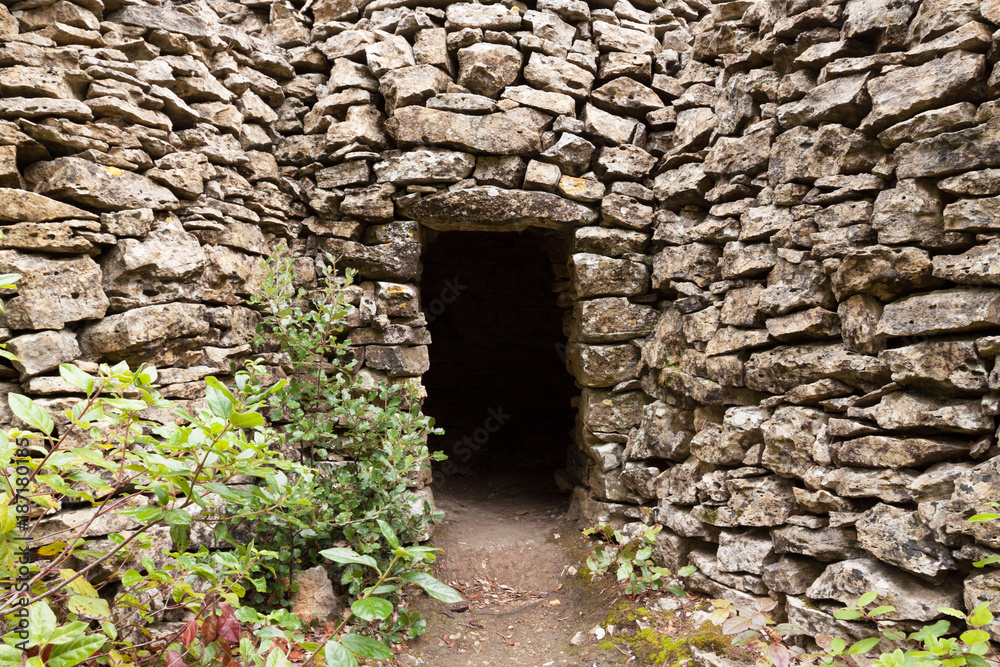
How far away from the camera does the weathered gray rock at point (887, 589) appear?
2197 millimetres

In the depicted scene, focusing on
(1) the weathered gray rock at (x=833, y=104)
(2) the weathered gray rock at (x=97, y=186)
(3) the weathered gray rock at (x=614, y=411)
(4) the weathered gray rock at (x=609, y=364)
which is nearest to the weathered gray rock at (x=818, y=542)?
(3) the weathered gray rock at (x=614, y=411)

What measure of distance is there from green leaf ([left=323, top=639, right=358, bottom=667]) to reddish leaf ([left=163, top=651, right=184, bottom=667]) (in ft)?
2.24

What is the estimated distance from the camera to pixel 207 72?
3291mm

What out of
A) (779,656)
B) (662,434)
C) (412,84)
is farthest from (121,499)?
(412,84)

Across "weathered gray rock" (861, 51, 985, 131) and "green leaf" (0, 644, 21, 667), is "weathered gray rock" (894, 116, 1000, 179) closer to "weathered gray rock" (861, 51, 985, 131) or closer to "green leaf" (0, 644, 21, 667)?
"weathered gray rock" (861, 51, 985, 131)

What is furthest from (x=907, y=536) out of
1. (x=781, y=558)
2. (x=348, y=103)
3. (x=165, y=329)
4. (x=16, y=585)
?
(x=348, y=103)

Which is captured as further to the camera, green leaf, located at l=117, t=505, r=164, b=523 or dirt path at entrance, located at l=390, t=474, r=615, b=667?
dirt path at entrance, located at l=390, t=474, r=615, b=667

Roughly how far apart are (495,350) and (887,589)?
5.30m

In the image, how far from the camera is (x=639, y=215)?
3873 millimetres

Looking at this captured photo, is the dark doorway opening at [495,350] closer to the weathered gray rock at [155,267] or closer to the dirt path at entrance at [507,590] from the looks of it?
the dirt path at entrance at [507,590]

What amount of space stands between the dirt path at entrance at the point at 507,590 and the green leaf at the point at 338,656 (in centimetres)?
197

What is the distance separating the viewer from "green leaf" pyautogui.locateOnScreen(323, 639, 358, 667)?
1.21 metres

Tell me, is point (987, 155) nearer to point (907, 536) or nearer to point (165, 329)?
point (907, 536)

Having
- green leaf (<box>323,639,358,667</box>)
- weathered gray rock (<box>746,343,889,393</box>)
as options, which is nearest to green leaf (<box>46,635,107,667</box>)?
green leaf (<box>323,639,358,667</box>)
